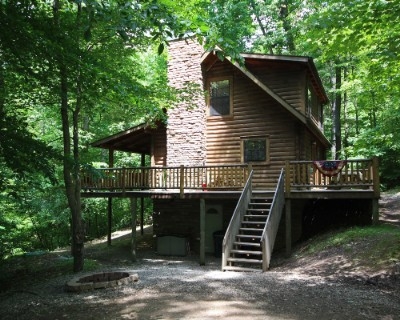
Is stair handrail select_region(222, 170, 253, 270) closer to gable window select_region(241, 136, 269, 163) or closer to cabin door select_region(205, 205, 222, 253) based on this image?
gable window select_region(241, 136, 269, 163)

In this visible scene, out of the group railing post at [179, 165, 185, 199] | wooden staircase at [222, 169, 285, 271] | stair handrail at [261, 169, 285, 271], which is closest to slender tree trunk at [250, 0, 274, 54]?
wooden staircase at [222, 169, 285, 271]

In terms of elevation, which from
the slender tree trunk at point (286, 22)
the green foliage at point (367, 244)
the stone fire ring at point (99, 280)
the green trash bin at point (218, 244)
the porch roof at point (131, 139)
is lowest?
the green trash bin at point (218, 244)

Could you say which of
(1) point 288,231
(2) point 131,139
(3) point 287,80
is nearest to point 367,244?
(1) point 288,231

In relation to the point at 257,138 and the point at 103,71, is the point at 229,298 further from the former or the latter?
the point at 257,138

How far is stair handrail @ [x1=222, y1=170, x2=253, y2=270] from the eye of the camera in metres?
11.1

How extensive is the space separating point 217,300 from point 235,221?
4.82m

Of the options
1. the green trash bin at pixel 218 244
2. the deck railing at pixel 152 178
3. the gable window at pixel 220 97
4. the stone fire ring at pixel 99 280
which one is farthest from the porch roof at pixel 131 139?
the stone fire ring at pixel 99 280

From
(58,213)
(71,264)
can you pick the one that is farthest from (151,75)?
(71,264)

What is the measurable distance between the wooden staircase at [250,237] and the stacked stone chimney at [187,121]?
390cm

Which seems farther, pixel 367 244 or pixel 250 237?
pixel 250 237

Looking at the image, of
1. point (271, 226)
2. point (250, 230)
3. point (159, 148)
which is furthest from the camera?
point (159, 148)

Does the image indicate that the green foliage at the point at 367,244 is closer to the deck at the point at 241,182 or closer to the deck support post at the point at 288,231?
the deck support post at the point at 288,231

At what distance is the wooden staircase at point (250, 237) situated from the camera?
36.1ft

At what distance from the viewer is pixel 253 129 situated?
1616 cm
